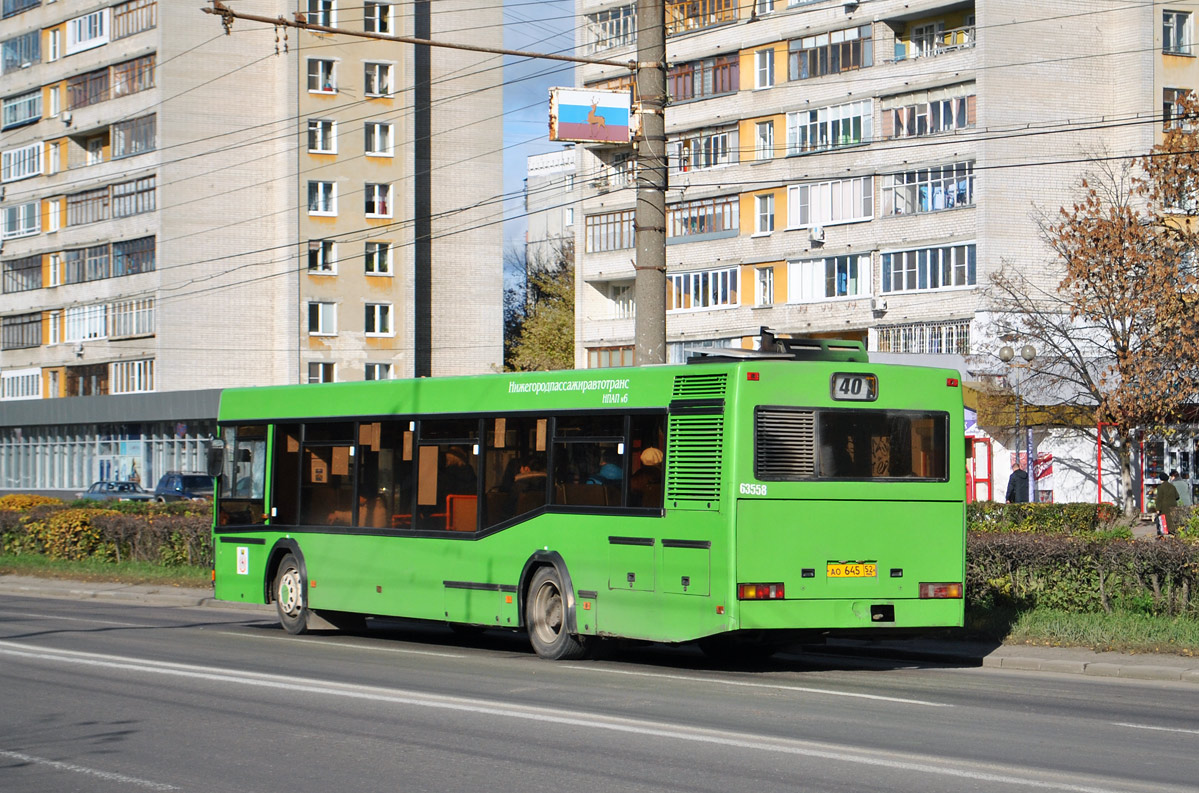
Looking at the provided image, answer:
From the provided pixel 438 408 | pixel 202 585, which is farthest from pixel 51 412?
pixel 438 408

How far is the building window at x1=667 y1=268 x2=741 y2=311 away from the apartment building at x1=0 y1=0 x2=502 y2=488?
614 inches

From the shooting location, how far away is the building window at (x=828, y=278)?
54344mm

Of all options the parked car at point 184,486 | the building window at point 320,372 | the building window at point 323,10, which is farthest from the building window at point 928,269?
the building window at point 323,10

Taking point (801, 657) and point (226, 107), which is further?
point (226, 107)

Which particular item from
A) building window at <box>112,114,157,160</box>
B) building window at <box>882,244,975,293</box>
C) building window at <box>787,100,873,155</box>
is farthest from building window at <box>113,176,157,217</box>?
building window at <box>882,244,975,293</box>

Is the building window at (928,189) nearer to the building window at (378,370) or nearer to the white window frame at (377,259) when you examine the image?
the white window frame at (377,259)

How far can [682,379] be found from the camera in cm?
1458

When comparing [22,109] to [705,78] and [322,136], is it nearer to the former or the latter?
[322,136]

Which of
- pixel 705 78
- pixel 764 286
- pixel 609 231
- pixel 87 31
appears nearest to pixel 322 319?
pixel 609 231

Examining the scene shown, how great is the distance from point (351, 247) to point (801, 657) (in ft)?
184

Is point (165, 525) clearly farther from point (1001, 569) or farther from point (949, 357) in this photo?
point (949, 357)

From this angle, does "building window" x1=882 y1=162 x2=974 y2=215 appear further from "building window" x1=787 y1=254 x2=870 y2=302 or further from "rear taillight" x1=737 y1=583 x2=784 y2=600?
"rear taillight" x1=737 y1=583 x2=784 y2=600

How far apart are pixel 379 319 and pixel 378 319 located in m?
0.07

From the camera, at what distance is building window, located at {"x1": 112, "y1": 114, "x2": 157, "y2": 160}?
70.0m
